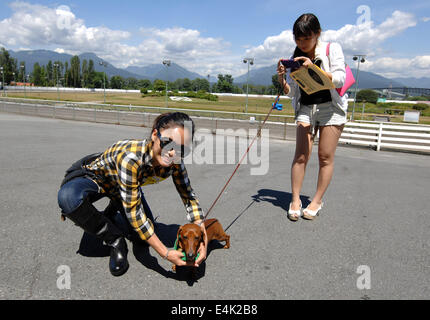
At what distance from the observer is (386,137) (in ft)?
38.3

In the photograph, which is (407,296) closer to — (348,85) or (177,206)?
(348,85)

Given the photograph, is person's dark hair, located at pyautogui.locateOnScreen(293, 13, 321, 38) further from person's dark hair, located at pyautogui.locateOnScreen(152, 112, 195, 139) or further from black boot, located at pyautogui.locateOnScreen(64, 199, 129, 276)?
black boot, located at pyautogui.locateOnScreen(64, 199, 129, 276)

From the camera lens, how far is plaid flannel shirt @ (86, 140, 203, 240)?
2.37 m

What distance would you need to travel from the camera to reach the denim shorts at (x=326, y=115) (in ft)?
11.9

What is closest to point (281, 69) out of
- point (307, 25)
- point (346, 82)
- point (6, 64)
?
point (307, 25)

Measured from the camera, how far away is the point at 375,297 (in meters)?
2.36

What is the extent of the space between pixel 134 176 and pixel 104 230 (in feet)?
2.19

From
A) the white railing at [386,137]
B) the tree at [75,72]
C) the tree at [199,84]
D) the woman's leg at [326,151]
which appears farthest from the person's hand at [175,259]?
the tree at [75,72]

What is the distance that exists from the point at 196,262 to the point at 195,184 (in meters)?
3.21

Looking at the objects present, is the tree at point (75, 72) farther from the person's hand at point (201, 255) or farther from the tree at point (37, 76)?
the person's hand at point (201, 255)

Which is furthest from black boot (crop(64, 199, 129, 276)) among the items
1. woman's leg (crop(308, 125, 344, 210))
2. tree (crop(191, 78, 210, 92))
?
tree (crop(191, 78, 210, 92))

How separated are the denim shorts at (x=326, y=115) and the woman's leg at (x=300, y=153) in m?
0.11
